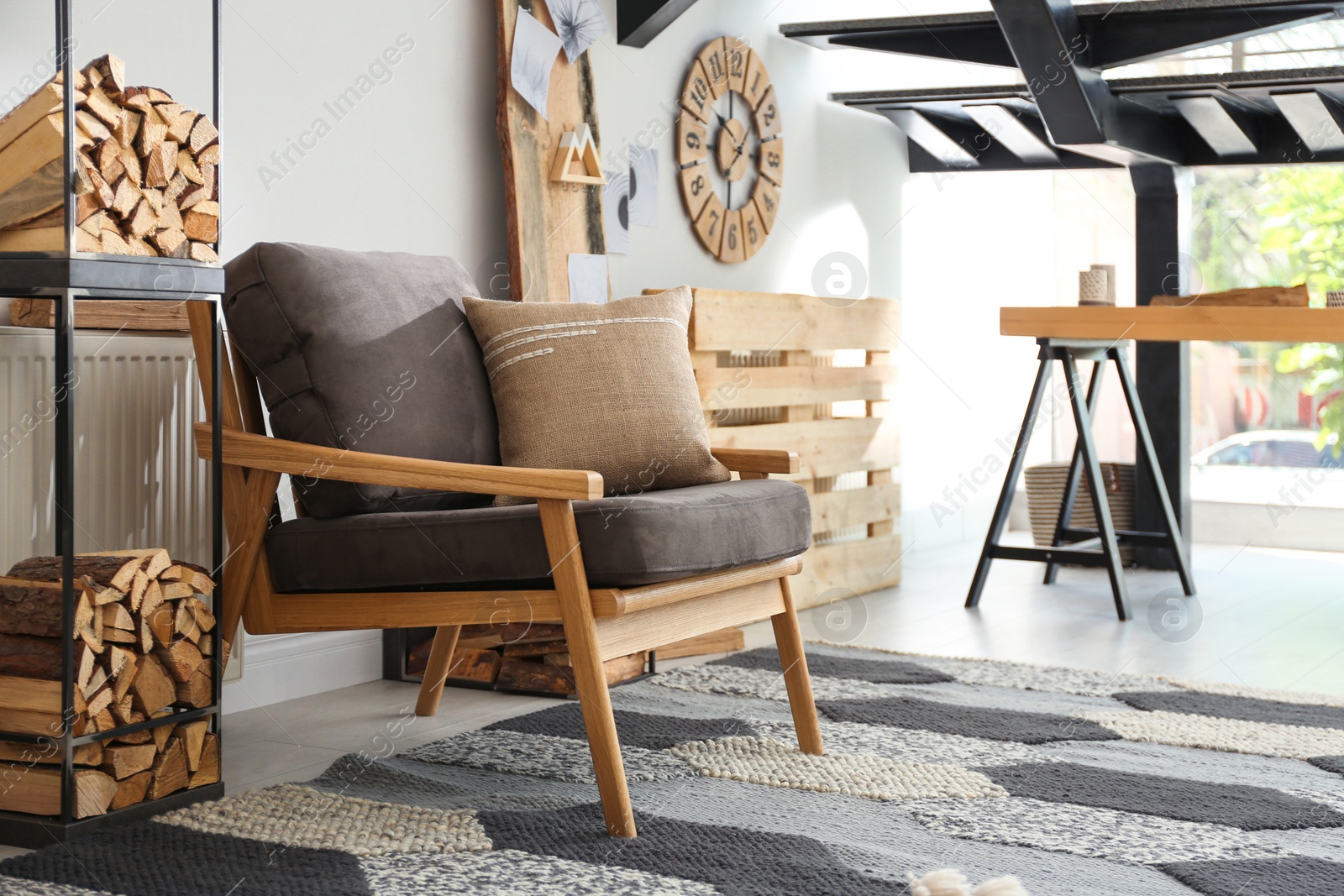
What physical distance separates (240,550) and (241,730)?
Result: 1.95ft

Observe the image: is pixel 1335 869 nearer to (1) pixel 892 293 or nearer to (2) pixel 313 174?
(2) pixel 313 174

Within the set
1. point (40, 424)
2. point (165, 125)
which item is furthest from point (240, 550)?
point (165, 125)

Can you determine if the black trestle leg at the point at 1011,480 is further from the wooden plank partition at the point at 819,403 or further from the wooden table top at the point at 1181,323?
the wooden plank partition at the point at 819,403

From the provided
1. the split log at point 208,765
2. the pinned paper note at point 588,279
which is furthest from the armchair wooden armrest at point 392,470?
the pinned paper note at point 588,279

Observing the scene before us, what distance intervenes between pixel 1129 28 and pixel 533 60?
5.35 feet

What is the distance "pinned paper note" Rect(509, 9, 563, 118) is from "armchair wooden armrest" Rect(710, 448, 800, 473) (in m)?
1.23

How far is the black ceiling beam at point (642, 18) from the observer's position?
12.2 ft

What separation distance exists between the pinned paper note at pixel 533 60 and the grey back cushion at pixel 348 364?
1110 mm

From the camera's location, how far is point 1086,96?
151 inches

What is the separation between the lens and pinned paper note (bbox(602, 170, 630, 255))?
369 cm

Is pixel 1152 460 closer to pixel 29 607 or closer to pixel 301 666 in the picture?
pixel 301 666

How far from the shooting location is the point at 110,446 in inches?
96.0

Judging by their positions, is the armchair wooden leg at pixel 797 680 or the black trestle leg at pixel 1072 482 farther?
the black trestle leg at pixel 1072 482

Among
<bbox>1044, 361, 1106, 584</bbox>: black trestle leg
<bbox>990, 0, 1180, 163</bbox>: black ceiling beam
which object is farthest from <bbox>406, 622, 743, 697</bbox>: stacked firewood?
<bbox>990, 0, 1180, 163</bbox>: black ceiling beam
